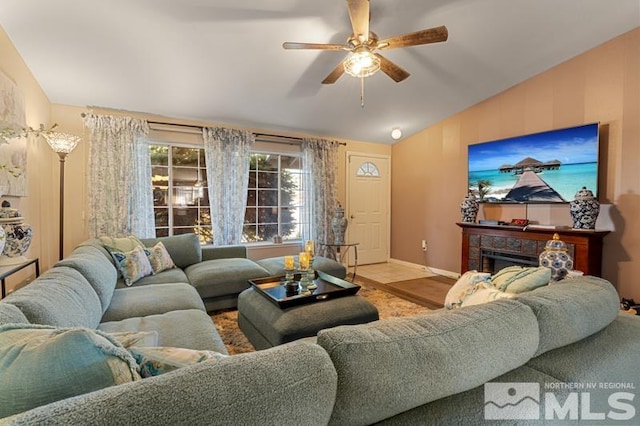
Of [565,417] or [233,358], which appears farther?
[565,417]

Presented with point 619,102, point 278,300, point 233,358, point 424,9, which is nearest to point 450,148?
point 619,102

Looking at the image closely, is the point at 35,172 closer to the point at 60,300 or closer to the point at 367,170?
the point at 60,300

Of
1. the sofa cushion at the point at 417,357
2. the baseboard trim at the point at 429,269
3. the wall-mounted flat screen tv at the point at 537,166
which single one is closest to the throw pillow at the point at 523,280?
the sofa cushion at the point at 417,357

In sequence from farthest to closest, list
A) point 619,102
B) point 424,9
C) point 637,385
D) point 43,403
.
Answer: point 619,102
point 424,9
point 637,385
point 43,403

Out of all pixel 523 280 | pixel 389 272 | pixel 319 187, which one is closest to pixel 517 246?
pixel 389 272

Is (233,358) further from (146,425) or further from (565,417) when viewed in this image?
(565,417)

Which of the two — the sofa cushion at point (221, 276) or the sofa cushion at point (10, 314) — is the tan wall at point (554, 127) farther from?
the sofa cushion at point (10, 314)

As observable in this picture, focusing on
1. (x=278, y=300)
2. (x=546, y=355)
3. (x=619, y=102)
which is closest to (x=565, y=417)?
(x=546, y=355)

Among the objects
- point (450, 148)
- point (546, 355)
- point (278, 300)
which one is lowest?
point (278, 300)

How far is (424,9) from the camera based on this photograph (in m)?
2.55

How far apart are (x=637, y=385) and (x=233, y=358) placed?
1347mm

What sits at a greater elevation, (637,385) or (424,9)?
(424,9)

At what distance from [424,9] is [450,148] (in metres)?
2.52

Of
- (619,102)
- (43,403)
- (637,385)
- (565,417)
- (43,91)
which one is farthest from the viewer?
(43,91)
